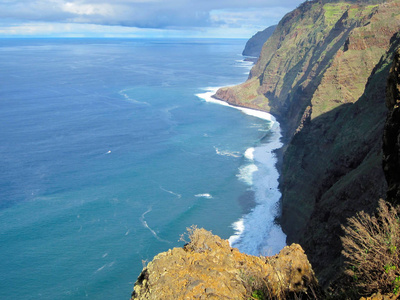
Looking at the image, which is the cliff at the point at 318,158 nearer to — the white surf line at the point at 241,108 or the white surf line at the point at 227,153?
the white surf line at the point at 241,108

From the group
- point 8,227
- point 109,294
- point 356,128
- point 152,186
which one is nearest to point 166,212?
point 152,186

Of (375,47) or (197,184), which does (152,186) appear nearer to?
(197,184)

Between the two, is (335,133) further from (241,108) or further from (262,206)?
(241,108)

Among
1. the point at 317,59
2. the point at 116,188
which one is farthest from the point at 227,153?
the point at 317,59

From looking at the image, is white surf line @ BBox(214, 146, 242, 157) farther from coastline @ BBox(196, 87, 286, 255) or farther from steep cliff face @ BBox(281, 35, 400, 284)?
steep cliff face @ BBox(281, 35, 400, 284)

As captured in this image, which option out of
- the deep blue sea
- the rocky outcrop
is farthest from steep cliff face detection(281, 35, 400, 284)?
the rocky outcrop
